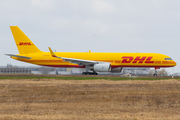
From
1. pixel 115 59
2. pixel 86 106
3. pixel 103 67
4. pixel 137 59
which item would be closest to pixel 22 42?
pixel 103 67

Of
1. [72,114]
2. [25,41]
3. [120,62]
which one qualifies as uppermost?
[25,41]

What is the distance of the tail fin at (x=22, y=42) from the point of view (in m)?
49.7

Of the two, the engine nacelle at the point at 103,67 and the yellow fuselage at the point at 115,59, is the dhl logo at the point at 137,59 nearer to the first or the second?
the yellow fuselage at the point at 115,59

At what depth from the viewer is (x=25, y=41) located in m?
49.9

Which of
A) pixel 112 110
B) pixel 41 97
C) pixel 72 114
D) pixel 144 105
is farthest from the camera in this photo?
pixel 41 97

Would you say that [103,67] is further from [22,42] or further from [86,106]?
[86,106]

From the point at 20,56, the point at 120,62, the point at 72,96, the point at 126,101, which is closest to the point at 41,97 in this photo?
the point at 72,96

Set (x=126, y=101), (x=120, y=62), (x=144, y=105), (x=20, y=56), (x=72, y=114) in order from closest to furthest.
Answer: (x=72, y=114)
(x=144, y=105)
(x=126, y=101)
(x=120, y=62)
(x=20, y=56)

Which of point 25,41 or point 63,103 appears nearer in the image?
point 63,103

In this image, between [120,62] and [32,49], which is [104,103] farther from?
[32,49]

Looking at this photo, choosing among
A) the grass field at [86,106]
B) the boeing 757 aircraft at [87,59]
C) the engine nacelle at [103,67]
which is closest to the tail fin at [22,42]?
the boeing 757 aircraft at [87,59]

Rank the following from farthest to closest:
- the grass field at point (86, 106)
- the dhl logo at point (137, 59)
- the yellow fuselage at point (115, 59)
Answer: the yellow fuselage at point (115, 59) → the dhl logo at point (137, 59) → the grass field at point (86, 106)

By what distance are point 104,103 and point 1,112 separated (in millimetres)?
5573

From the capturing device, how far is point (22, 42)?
1965 inches
